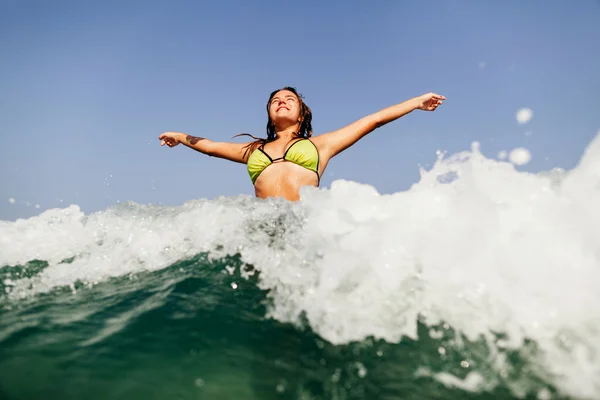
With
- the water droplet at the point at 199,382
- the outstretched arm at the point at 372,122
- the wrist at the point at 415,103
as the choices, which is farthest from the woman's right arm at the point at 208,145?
the water droplet at the point at 199,382

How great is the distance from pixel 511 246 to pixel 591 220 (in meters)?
0.53

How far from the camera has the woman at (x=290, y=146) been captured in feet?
15.5

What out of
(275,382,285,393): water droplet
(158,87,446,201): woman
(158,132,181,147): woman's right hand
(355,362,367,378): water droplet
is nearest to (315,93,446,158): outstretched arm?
(158,87,446,201): woman

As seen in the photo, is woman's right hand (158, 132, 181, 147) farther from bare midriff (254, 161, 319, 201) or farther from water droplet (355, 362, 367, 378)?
water droplet (355, 362, 367, 378)

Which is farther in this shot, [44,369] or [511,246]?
[511,246]

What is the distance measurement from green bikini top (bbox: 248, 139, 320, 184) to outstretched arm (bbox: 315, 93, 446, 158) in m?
0.19

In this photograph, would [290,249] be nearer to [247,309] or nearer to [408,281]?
[247,309]

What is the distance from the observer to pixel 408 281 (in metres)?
2.67

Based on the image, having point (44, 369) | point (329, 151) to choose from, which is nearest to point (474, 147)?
point (329, 151)

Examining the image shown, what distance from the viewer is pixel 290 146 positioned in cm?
480

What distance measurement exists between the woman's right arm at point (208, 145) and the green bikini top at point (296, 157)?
1.13ft

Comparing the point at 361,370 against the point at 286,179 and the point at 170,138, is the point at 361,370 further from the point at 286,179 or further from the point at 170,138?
the point at 170,138

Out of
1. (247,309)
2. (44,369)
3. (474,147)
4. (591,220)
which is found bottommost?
(44,369)

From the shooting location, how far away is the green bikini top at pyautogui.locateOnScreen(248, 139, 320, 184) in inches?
186
